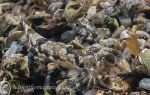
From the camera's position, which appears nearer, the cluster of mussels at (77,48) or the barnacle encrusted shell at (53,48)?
the cluster of mussels at (77,48)

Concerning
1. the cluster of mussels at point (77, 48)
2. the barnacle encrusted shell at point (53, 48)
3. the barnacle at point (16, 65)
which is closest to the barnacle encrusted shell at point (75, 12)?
the cluster of mussels at point (77, 48)

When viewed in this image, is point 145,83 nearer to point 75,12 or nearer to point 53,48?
point 53,48

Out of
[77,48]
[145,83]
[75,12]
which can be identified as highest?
[75,12]

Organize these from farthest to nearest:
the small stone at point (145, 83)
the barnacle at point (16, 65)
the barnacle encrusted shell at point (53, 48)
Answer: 1. the barnacle encrusted shell at point (53, 48)
2. the barnacle at point (16, 65)
3. the small stone at point (145, 83)

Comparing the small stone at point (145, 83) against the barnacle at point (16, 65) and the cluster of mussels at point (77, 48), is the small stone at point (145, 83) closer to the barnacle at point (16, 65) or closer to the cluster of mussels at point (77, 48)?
the cluster of mussels at point (77, 48)

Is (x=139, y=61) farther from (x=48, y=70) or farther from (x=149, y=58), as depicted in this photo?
(x=48, y=70)

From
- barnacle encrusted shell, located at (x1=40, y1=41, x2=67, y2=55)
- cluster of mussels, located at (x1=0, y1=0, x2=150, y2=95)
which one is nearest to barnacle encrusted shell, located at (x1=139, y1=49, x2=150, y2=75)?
cluster of mussels, located at (x1=0, y1=0, x2=150, y2=95)

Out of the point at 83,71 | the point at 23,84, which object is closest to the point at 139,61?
the point at 83,71

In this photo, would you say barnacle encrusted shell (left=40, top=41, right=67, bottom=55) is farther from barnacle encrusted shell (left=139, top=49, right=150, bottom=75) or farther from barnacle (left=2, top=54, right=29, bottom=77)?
barnacle encrusted shell (left=139, top=49, right=150, bottom=75)

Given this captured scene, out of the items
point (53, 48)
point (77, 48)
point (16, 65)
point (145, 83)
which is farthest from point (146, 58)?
point (16, 65)
